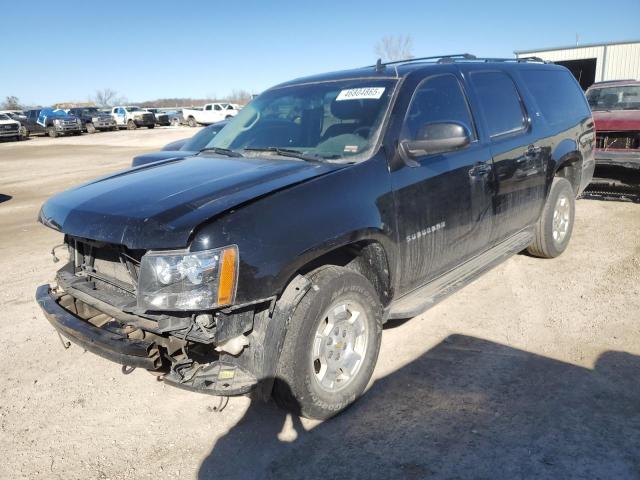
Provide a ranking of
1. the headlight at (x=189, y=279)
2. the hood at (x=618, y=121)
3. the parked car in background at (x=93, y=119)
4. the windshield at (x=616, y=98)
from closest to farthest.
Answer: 1. the headlight at (x=189, y=279)
2. the hood at (x=618, y=121)
3. the windshield at (x=616, y=98)
4. the parked car in background at (x=93, y=119)

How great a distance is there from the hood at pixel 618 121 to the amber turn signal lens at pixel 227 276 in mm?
7154

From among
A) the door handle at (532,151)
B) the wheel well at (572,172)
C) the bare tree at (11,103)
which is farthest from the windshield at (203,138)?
the bare tree at (11,103)

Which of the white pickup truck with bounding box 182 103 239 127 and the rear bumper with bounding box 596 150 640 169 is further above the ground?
the white pickup truck with bounding box 182 103 239 127

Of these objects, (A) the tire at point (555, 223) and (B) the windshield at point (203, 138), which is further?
(B) the windshield at point (203, 138)

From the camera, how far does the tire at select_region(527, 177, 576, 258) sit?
511 centimetres

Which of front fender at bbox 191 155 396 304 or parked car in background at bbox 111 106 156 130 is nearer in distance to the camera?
front fender at bbox 191 155 396 304

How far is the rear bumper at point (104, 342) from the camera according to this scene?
2592 mm

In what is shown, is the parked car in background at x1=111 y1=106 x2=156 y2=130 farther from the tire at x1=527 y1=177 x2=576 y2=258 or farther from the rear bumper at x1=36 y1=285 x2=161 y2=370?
the rear bumper at x1=36 y1=285 x2=161 y2=370

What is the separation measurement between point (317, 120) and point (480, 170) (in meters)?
1.30

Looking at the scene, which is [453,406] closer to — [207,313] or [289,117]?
[207,313]

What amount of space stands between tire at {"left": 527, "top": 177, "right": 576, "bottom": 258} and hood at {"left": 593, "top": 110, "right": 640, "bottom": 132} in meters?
2.59

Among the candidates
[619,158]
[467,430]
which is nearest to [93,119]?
[619,158]

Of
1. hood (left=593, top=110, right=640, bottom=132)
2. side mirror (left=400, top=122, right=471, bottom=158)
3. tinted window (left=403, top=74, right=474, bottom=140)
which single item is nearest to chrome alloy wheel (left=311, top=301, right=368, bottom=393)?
side mirror (left=400, top=122, right=471, bottom=158)

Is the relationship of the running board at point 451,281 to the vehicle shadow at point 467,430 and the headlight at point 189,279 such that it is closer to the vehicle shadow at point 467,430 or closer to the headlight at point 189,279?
the vehicle shadow at point 467,430
